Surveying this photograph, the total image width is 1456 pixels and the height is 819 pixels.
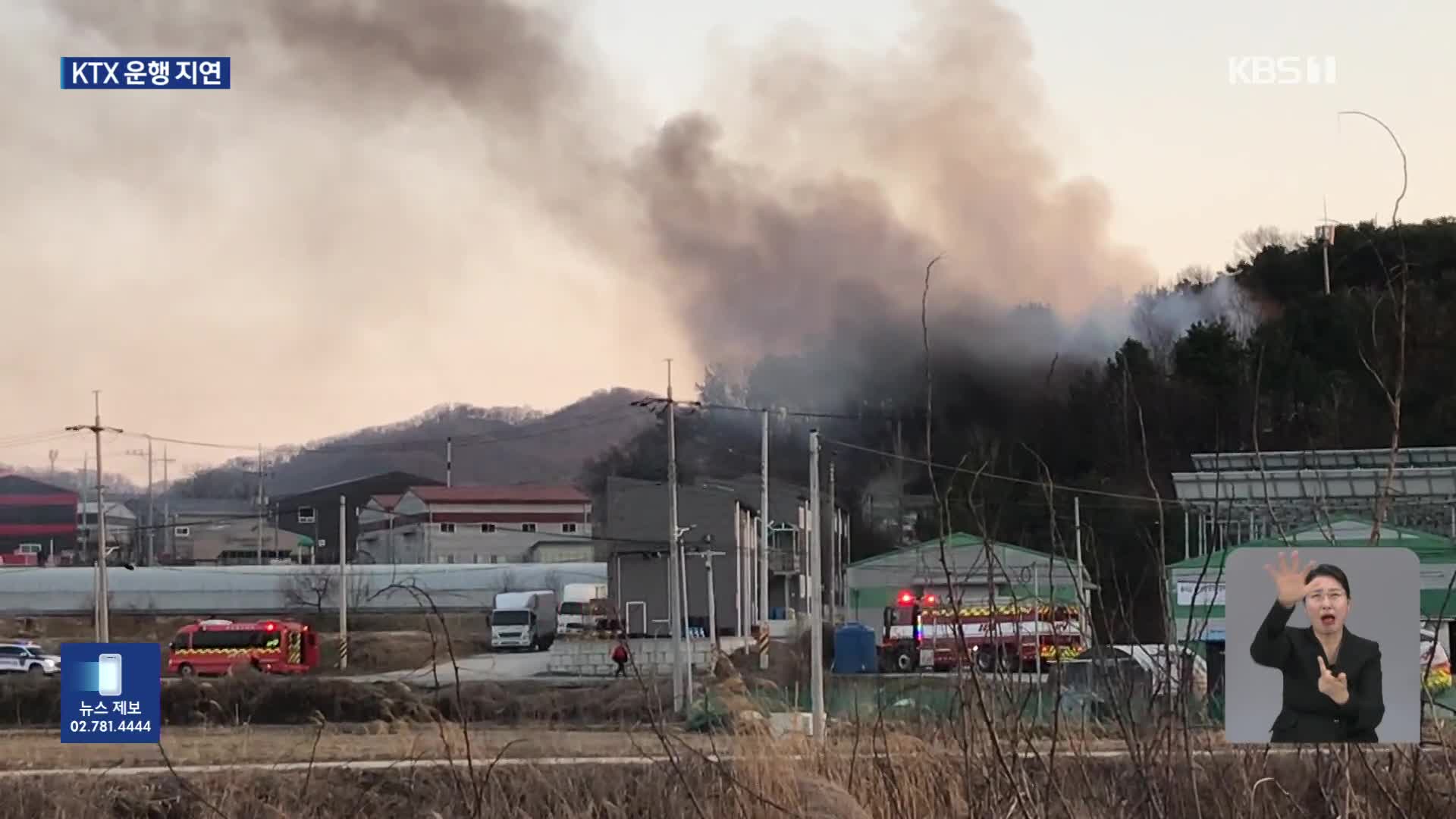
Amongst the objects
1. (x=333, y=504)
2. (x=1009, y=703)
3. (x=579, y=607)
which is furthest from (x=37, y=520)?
(x=1009, y=703)

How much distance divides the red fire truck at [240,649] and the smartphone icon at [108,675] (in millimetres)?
15462

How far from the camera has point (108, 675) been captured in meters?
8.17

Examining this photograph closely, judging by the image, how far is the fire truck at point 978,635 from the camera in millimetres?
3768

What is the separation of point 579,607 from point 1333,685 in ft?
105

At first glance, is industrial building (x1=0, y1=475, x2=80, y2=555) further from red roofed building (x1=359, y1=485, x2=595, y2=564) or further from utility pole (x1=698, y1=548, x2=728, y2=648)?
utility pole (x1=698, y1=548, x2=728, y2=648)

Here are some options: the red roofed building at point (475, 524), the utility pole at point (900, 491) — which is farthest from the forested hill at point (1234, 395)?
the red roofed building at point (475, 524)

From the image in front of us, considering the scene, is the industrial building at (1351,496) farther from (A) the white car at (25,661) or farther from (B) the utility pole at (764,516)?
(A) the white car at (25,661)

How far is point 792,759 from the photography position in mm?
5680

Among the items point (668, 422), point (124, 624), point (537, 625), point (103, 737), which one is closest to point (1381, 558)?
point (103, 737)

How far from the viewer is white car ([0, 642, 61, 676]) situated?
80.9ft

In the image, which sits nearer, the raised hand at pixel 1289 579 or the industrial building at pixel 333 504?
the raised hand at pixel 1289 579

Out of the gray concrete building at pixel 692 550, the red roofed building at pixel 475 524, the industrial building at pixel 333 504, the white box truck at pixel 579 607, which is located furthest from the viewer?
the industrial building at pixel 333 504

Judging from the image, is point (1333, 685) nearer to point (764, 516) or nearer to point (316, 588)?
point (764, 516)

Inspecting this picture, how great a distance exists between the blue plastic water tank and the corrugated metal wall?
1458 cm
